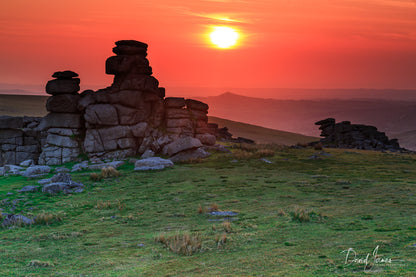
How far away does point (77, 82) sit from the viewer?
139 feet

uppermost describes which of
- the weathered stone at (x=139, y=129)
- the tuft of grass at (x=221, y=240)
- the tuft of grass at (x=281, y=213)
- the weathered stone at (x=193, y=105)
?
the weathered stone at (x=193, y=105)

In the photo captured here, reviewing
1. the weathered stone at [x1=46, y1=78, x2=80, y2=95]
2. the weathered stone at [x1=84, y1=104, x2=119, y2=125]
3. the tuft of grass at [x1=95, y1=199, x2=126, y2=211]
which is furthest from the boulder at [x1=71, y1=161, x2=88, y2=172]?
the tuft of grass at [x1=95, y1=199, x2=126, y2=211]

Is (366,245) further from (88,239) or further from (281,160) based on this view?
(281,160)

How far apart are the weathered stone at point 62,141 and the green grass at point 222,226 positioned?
10.6m

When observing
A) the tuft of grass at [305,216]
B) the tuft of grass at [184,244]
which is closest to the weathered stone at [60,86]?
the tuft of grass at [305,216]

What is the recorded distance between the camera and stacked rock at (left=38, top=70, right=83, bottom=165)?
39.6 metres

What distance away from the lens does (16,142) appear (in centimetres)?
4212

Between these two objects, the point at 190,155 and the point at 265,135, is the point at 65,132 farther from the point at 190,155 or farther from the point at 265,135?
the point at 265,135

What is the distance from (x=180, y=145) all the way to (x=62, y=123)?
12564 millimetres

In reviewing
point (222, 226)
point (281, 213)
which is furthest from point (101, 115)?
point (222, 226)

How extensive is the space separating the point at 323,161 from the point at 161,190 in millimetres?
17464

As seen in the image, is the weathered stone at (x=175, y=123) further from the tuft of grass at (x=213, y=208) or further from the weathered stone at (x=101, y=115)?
the tuft of grass at (x=213, y=208)

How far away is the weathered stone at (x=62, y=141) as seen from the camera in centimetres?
3975

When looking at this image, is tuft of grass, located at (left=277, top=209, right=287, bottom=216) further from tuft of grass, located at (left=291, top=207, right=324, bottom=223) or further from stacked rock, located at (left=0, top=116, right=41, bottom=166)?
stacked rock, located at (left=0, top=116, right=41, bottom=166)
